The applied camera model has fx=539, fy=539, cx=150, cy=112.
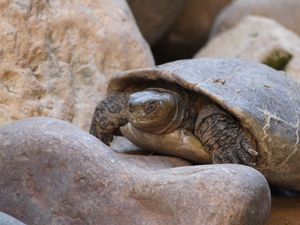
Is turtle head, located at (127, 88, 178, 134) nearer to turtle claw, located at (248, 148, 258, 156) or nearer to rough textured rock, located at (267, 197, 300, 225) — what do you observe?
turtle claw, located at (248, 148, 258, 156)

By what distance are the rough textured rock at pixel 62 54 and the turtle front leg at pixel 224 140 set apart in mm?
990

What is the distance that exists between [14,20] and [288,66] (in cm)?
286

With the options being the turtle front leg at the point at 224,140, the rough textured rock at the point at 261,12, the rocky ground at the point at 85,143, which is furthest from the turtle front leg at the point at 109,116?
the rough textured rock at the point at 261,12

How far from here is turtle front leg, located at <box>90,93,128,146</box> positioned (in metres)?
3.35

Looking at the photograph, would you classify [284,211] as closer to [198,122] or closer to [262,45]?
[198,122]

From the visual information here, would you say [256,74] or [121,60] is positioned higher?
[256,74]

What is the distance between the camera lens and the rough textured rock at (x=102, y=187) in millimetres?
2268

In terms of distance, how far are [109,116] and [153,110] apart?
1.53 ft

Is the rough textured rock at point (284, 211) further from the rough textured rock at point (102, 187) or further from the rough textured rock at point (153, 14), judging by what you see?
the rough textured rock at point (153, 14)

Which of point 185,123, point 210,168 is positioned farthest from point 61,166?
point 185,123

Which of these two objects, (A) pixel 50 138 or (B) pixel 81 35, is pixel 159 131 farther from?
(B) pixel 81 35

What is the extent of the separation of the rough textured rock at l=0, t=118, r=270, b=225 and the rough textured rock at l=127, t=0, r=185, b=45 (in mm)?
3993

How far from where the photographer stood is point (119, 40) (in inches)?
157

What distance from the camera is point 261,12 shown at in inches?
284
